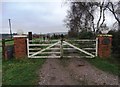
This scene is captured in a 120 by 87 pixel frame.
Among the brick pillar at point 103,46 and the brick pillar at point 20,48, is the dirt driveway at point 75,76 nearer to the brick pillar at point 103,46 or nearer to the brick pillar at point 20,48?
the brick pillar at point 103,46

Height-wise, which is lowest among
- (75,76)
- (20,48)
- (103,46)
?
(75,76)

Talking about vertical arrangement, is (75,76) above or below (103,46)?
below

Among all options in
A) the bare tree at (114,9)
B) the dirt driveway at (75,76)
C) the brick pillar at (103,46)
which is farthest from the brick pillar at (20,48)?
the bare tree at (114,9)

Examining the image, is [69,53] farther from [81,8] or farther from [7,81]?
[81,8]

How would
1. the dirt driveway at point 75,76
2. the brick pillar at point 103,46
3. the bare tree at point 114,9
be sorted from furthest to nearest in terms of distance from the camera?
the bare tree at point 114,9 → the brick pillar at point 103,46 → the dirt driveway at point 75,76

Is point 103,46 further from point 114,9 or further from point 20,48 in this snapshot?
point 114,9

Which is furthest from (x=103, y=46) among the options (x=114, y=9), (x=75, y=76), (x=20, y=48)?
(x=114, y=9)

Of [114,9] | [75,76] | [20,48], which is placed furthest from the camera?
[114,9]

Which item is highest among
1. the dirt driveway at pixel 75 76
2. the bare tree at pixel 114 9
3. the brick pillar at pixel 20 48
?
the bare tree at pixel 114 9

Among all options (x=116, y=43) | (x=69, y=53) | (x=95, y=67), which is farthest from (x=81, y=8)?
(x=95, y=67)

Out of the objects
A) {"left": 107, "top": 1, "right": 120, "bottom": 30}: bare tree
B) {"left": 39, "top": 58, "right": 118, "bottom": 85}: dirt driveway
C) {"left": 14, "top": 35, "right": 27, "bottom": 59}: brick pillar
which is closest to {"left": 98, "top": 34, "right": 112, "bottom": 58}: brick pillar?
{"left": 39, "top": 58, "right": 118, "bottom": 85}: dirt driveway

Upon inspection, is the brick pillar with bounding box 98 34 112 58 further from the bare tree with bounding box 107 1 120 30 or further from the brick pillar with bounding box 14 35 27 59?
the bare tree with bounding box 107 1 120 30

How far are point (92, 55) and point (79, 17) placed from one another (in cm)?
2791

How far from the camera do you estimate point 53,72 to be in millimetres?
11719
